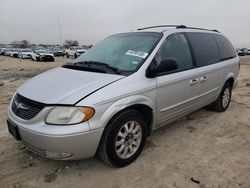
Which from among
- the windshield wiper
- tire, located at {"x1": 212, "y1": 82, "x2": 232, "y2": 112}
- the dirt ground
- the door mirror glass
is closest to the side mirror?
the door mirror glass

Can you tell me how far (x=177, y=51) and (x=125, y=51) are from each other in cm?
82

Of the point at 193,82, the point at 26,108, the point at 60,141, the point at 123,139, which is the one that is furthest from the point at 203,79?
the point at 26,108

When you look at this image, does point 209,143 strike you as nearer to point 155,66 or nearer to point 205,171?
point 205,171

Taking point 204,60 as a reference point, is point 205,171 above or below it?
below

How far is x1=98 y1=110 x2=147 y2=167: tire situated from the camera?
2.82m

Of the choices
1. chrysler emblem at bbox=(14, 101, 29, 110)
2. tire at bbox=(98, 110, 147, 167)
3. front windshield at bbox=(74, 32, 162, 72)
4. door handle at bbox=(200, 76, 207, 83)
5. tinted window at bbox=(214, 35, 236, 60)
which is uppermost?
front windshield at bbox=(74, 32, 162, 72)

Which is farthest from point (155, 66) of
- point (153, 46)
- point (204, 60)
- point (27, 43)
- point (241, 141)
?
point (27, 43)

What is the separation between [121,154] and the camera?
3043mm

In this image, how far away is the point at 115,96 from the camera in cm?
280

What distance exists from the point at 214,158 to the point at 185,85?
1117 mm

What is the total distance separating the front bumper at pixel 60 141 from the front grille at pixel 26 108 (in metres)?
0.11

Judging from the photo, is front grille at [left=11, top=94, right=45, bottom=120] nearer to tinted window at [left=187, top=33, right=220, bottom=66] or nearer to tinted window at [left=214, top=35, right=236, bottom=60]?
tinted window at [left=187, top=33, right=220, bottom=66]

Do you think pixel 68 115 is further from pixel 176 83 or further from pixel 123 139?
pixel 176 83

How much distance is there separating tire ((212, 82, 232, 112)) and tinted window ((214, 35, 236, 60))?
60 cm
